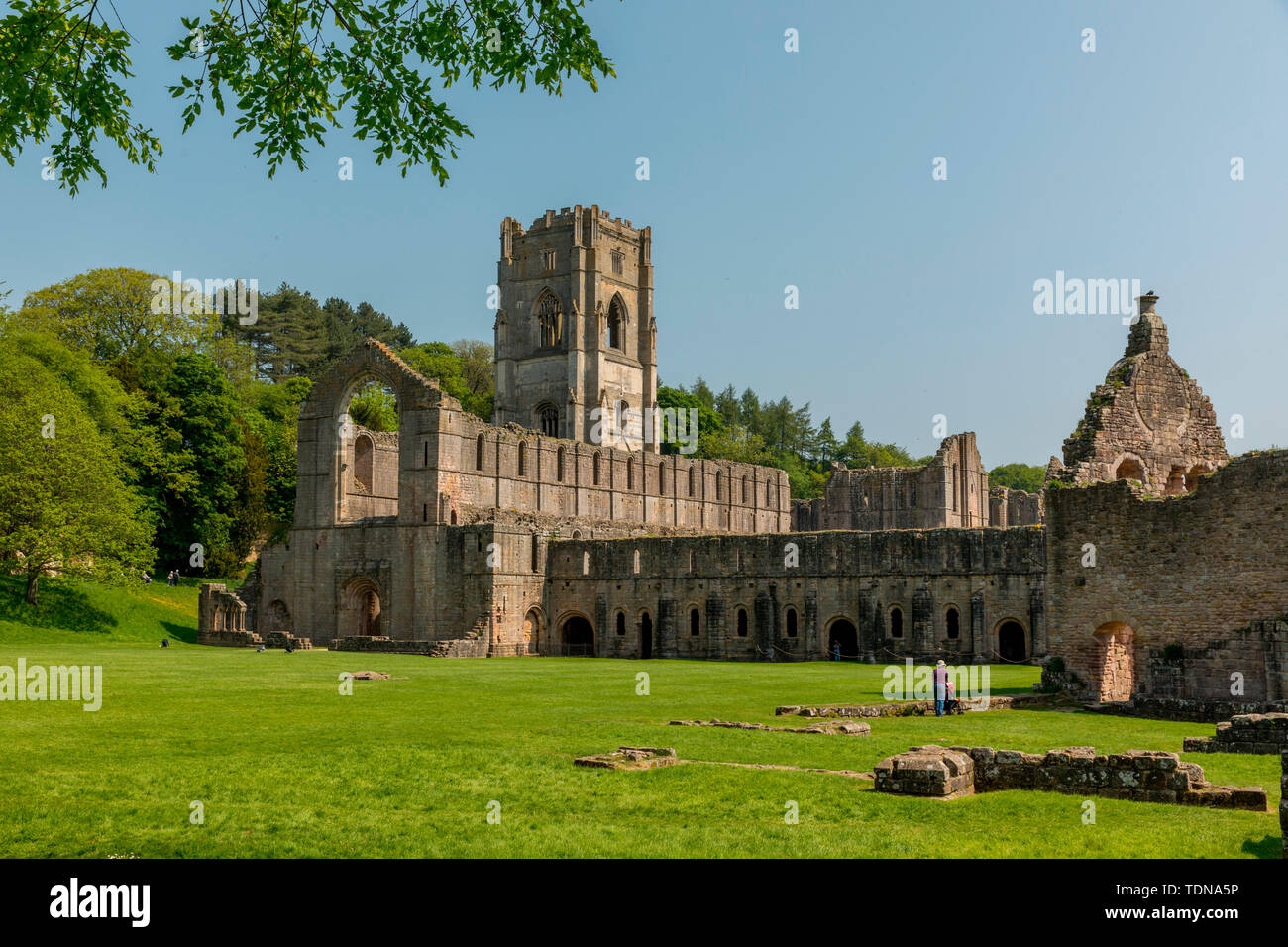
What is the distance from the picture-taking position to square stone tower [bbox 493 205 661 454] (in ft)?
284

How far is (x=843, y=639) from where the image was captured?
164ft

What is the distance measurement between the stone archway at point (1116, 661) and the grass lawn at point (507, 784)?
6.39 feet

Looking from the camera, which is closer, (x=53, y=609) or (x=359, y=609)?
(x=53, y=609)

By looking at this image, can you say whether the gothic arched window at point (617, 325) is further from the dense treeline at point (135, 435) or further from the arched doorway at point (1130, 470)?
the arched doorway at point (1130, 470)

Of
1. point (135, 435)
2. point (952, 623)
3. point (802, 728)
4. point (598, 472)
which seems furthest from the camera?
point (598, 472)

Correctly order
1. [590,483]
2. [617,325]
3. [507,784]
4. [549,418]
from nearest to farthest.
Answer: [507,784], [590,483], [549,418], [617,325]

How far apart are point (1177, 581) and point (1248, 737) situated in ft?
23.5

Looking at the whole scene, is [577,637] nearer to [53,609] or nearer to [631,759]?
[53,609]

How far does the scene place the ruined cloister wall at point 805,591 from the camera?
45344 mm

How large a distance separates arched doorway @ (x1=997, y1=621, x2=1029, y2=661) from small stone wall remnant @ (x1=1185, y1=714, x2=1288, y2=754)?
91.9ft

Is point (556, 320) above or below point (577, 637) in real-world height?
above

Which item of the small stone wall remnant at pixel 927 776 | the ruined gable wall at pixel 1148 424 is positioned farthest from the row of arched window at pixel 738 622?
the small stone wall remnant at pixel 927 776

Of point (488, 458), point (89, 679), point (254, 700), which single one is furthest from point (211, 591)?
point (254, 700)

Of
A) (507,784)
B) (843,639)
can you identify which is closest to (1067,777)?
(507,784)
